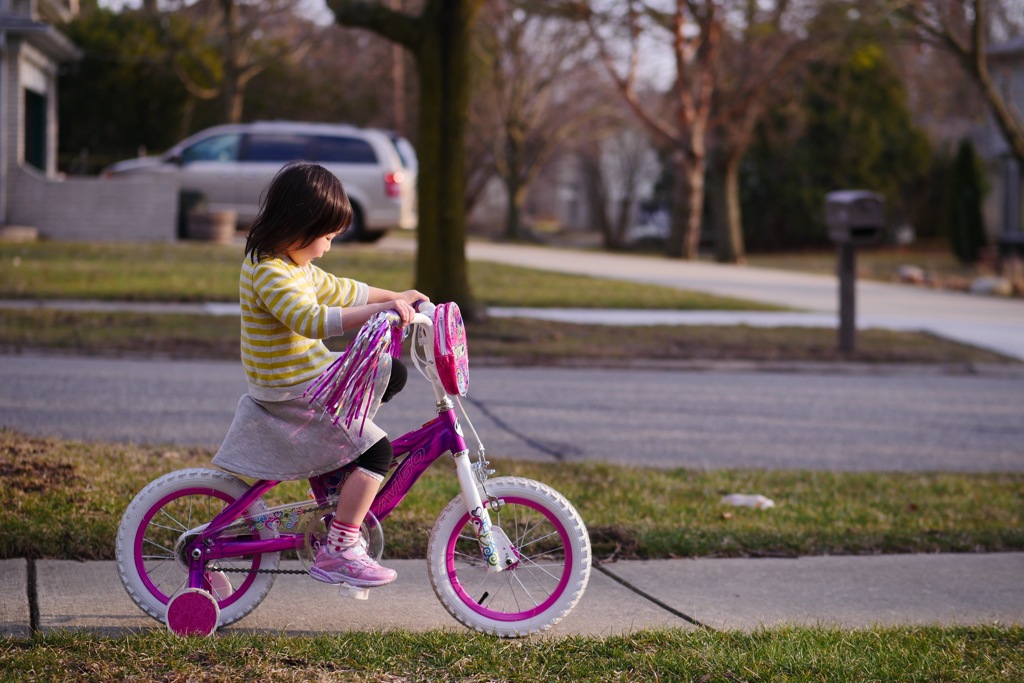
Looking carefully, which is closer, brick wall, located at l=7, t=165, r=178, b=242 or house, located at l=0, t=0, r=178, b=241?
house, located at l=0, t=0, r=178, b=241

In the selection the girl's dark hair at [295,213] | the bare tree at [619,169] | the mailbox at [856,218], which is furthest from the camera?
the bare tree at [619,169]

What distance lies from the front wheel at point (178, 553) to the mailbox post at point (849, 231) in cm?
919

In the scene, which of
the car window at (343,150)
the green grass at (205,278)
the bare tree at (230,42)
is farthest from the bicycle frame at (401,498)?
the bare tree at (230,42)

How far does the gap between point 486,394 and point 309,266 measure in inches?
222

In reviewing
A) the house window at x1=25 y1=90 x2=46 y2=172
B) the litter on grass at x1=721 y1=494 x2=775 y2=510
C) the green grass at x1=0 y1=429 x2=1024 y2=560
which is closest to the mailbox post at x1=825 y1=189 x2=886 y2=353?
the green grass at x1=0 y1=429 x2=1024 y2=560

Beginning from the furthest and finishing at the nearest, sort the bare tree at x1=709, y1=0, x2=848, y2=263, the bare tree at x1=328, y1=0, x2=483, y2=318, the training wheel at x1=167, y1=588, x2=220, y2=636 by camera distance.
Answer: the bare tree at x1=709, y1=0, x2=848, y2=263
the bare tree at x1=328, y1=0, x2=483, y2=318
the training wheel at x1=167, y1=588, x2=220, y2=636

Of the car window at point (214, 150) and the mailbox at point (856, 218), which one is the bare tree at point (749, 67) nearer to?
the car window at point (214, 150)

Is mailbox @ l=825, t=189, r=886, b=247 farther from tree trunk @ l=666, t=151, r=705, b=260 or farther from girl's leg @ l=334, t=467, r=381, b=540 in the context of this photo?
tree trunk @ l=666, t=151, r=705, b=260

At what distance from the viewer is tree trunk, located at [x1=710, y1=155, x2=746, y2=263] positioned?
29.6 m

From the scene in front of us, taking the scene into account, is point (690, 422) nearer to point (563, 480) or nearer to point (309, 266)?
point (563, 480)

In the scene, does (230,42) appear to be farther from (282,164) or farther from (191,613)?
(191,613)

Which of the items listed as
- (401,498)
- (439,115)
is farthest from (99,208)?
(401,498)

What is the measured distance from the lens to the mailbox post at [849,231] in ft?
40.4

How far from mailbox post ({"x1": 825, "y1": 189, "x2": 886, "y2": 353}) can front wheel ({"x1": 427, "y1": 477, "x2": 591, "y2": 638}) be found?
883 centimetres
